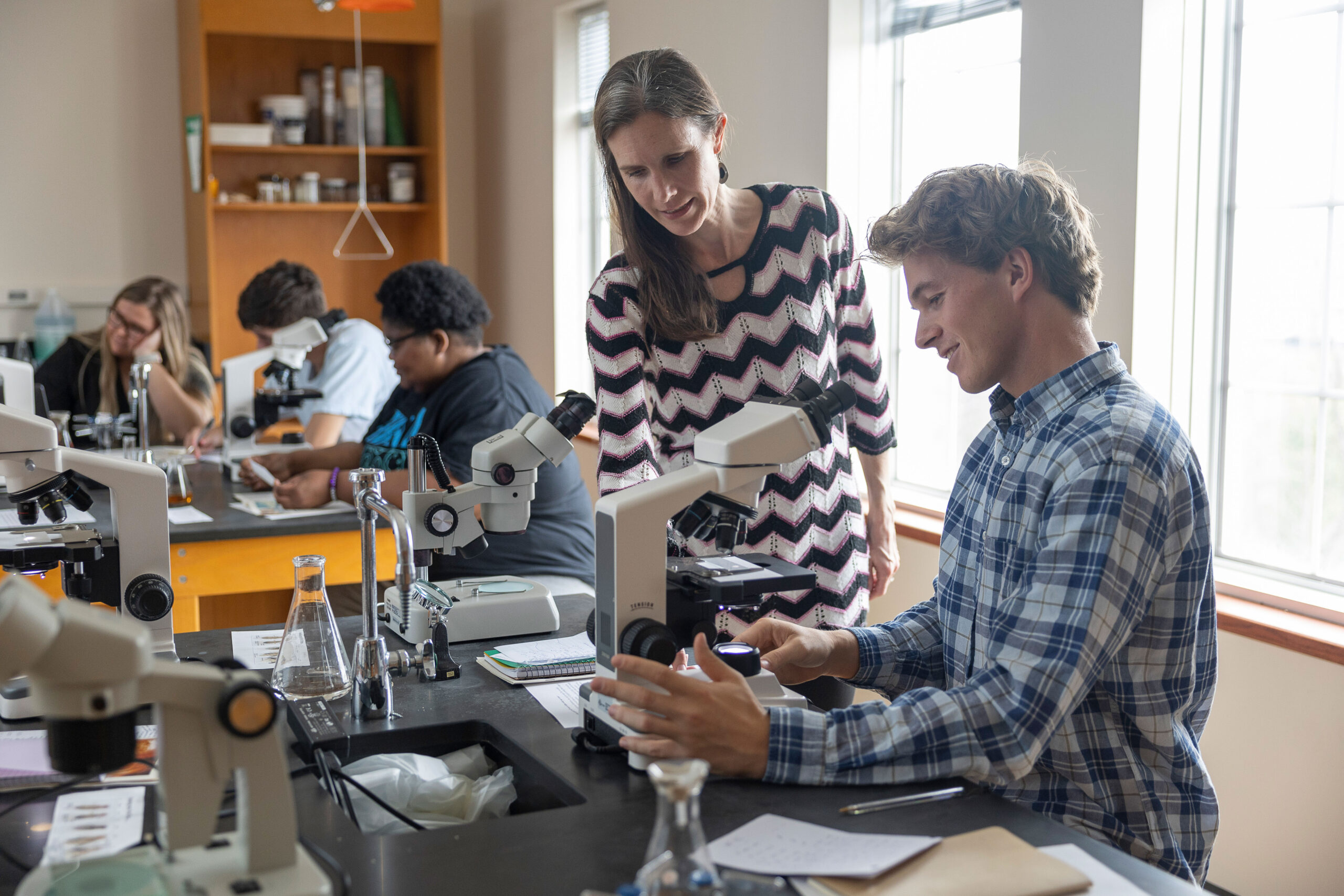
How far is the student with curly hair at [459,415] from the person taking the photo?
262 centimetres

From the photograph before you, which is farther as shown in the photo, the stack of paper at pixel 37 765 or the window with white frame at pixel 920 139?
the window with white frame at pixel 920 139

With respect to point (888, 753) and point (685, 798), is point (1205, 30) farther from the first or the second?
point (685, 798)

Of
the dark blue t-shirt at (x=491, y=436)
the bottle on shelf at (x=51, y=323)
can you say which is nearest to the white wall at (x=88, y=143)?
the bottle on shelf at (x=51, y=323)

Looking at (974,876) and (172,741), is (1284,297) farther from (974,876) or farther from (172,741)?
(172,741)

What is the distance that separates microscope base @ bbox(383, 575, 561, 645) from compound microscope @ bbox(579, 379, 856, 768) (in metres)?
0.55

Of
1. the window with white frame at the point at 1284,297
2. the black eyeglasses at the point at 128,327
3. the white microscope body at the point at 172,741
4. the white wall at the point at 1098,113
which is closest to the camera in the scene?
the white microscope body at the point at 172,741

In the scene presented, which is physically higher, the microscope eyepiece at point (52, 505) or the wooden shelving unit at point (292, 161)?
the wooden shelving unit at point (292, 161)

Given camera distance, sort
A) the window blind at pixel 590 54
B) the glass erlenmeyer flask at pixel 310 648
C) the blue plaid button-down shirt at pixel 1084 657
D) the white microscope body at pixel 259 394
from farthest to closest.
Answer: the window blind at pixel 590 54, the white microscope body at pixel 259 394, the glass erlenmeyer flask at pixel 310 648, the blue plaid button-down shirt at pixel 1084 657

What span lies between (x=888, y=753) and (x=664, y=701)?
240 mm

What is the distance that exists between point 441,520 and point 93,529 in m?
0.48

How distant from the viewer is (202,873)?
3.02 ft

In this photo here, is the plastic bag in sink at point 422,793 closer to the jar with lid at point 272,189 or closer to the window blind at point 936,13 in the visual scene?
the window blind at point 936,13

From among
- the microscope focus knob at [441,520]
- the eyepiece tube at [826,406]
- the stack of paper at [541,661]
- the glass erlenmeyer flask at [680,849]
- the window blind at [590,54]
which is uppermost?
the window blind at [590,54]

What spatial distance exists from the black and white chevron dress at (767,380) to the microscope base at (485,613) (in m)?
0.22
